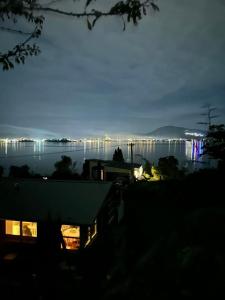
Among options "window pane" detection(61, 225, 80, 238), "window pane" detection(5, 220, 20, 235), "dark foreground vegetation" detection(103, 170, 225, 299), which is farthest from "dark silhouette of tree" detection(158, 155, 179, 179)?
"dark foreground vegetation" detection(103, 170, 225, 299)

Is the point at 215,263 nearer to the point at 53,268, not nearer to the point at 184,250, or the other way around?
the point at 184,250

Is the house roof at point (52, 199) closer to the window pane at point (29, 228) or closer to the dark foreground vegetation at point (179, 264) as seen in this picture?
the window pane at point (29, 228)

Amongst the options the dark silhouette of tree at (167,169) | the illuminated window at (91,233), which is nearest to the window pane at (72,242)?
the illuminated window at (91,233)

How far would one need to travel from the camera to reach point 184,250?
5.32 ft

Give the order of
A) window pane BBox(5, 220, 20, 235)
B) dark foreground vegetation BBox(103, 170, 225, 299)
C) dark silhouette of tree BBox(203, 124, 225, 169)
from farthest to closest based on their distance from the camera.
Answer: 1. window pane BBox(5, 220, 20, 235)
2. dark silhouette of tree BBox(203, 124, 225, 169)
3. dark foreground vegetation BBox(103, 170, 225, 299)

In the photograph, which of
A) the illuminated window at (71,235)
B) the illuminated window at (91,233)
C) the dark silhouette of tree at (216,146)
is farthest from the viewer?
the illuminated window at (91,233)

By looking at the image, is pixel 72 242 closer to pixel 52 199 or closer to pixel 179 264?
pixel 52 199

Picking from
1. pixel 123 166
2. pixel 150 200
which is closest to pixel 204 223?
pixel 150 200

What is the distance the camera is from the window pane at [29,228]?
12.1 metres

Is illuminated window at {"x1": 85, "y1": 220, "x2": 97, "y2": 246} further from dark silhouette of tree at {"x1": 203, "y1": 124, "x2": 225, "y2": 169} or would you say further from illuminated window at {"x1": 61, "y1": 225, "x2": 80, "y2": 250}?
dark silhouette of tree at {"x1": 203, "y1": 124, "x2": 225, "y2": 169}

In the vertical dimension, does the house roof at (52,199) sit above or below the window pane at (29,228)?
above

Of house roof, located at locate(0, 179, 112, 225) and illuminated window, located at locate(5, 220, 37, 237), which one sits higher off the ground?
house roof, located at locate(0, 179, 112, 225)

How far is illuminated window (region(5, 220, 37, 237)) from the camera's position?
12.1m

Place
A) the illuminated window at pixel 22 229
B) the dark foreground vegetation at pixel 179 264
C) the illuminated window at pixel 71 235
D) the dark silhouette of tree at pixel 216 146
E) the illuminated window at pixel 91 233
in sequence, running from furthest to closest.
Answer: the illuminated window at pixel 22 229 < the illuminated window at pixel 91 233 < the illuminated window at pixel 71 235 < the dark silhouette of tree at pixel 216 146 < the dark foreground vegetation at pixel 179 264
